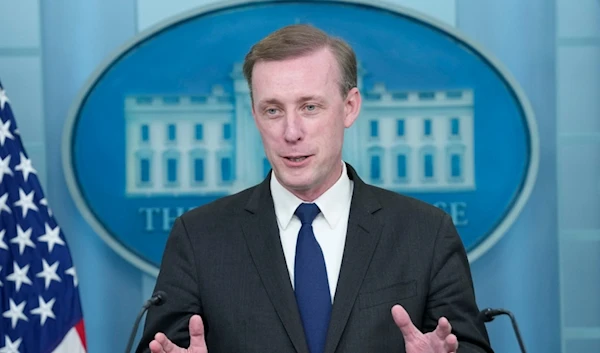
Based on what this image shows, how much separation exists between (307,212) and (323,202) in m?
0.05

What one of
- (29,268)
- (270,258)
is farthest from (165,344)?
(29,268)

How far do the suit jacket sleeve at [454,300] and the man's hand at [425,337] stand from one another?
0.14 m

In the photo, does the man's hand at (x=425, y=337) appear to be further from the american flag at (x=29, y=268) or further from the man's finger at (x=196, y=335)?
the american flag at (x=29, y=268)

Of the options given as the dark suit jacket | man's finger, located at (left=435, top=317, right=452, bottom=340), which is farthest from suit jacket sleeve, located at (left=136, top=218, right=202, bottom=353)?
man's finger, located at (left=435, top=317, right=452, bottom=340)

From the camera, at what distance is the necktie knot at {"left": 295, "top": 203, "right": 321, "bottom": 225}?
202 cm

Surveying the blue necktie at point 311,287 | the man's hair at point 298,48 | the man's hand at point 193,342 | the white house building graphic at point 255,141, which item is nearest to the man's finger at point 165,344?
the man's hand at point 193,342

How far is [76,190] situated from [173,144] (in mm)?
375

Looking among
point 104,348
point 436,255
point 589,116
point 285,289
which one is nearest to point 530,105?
point 589,116

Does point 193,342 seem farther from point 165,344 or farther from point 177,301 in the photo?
point 177,301

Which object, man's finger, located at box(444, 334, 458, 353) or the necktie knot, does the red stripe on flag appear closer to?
the necktie knot

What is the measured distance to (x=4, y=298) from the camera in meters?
2.75

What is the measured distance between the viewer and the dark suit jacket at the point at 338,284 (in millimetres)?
1884

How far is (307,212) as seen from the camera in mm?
2025

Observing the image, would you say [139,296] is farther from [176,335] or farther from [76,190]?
[176,335]
